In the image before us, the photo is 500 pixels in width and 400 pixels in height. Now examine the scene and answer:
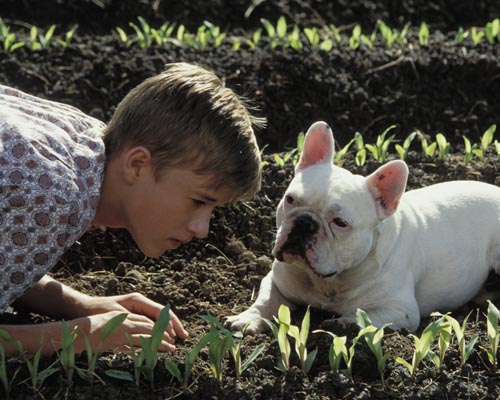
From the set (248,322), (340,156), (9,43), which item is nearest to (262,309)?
(248,322)

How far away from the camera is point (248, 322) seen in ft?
14.1

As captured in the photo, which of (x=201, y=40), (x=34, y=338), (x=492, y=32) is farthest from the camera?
(x=492, y=32)

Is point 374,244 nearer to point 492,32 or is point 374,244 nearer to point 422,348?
point 422,348

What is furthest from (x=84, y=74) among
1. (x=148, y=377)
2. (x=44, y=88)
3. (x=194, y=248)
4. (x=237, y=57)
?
(x=148, y=377)

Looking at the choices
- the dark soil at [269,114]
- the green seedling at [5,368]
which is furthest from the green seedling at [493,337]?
the green seedling at [5,368]

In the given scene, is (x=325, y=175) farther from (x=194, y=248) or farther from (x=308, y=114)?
(x=308, y=114)

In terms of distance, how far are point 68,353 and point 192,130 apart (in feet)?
3.18

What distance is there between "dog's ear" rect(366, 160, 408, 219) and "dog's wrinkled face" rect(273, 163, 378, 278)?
0.11 ft

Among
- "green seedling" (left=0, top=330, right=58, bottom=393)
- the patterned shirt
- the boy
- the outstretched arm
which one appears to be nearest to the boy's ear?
the boy

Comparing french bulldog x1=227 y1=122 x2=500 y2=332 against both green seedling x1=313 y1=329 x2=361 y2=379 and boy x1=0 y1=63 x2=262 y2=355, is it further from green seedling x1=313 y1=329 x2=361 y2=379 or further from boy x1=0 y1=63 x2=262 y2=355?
green seedling x1=313 y1=329 x2=361 y2=379

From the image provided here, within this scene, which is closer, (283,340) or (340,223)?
(283,340)

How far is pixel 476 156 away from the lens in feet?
19.7

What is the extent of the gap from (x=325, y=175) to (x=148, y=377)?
1.23 m

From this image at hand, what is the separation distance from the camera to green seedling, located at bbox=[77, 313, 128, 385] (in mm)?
3588
